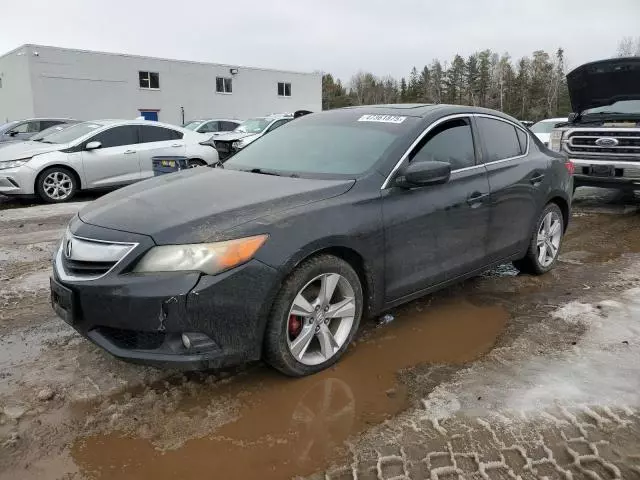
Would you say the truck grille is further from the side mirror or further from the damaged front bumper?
the damaged front bumper

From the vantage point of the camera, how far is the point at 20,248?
19.7ft

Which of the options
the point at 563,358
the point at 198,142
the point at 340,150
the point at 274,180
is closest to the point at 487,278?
the point at 563,358

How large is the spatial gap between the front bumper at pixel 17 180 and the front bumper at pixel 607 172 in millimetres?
8972

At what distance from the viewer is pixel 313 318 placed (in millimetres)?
3098

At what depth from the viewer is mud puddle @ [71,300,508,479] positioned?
2.40 m

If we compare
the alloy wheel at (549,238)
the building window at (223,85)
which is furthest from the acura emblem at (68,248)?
the building window at (223,85)

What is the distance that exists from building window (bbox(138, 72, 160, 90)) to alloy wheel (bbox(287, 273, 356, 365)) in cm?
3285

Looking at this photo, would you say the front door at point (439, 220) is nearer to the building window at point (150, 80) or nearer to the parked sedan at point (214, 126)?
the parked sedan at point (214, 126)

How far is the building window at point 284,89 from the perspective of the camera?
39.3m

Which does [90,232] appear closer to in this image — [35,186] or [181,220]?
[181,220]

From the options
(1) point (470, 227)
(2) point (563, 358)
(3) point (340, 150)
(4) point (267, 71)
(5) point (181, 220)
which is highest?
(4) point (267, 71)

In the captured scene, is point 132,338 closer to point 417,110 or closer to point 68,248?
point 68,248

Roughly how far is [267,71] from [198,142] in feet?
94.9

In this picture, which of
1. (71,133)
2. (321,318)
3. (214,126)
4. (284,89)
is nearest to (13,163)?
(71,133)
